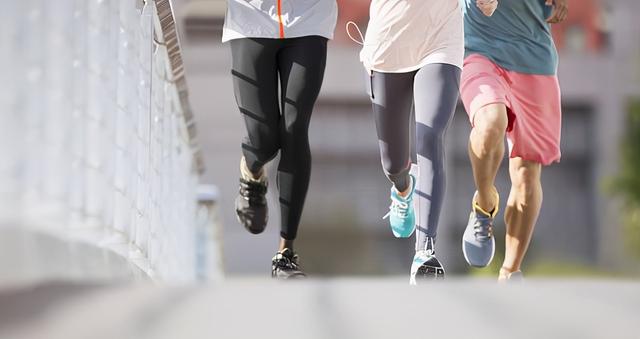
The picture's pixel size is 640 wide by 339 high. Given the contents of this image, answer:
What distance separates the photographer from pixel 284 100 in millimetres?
3256

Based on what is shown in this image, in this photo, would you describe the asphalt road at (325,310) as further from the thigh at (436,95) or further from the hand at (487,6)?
the hand at (487,6)

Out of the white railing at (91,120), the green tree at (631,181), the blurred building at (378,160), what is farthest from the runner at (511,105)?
the blurred building at (378,160)

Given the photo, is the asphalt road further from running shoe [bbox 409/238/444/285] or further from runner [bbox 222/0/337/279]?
runner [bbox 222/0/337/279]

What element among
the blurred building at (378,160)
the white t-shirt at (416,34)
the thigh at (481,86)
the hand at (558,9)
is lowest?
A: the blurred building at (378,160)

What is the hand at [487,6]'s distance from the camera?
11.0 ft

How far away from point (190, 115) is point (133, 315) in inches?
118

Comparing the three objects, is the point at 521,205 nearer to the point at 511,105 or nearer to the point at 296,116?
the point at 511,105

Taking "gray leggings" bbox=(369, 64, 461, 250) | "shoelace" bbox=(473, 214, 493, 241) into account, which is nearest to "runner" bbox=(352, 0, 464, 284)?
"gray leggings" bbox=(369, 64, 461, 250)

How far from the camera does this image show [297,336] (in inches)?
62.5

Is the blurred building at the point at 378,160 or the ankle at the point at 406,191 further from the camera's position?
the blurred building at the point at 378,160

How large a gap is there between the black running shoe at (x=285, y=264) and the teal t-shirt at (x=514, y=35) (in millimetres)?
848

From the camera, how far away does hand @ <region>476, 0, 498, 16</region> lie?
3344mm

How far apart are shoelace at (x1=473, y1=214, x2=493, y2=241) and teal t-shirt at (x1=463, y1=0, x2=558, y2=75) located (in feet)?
1.55

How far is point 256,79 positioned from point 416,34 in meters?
0.48
